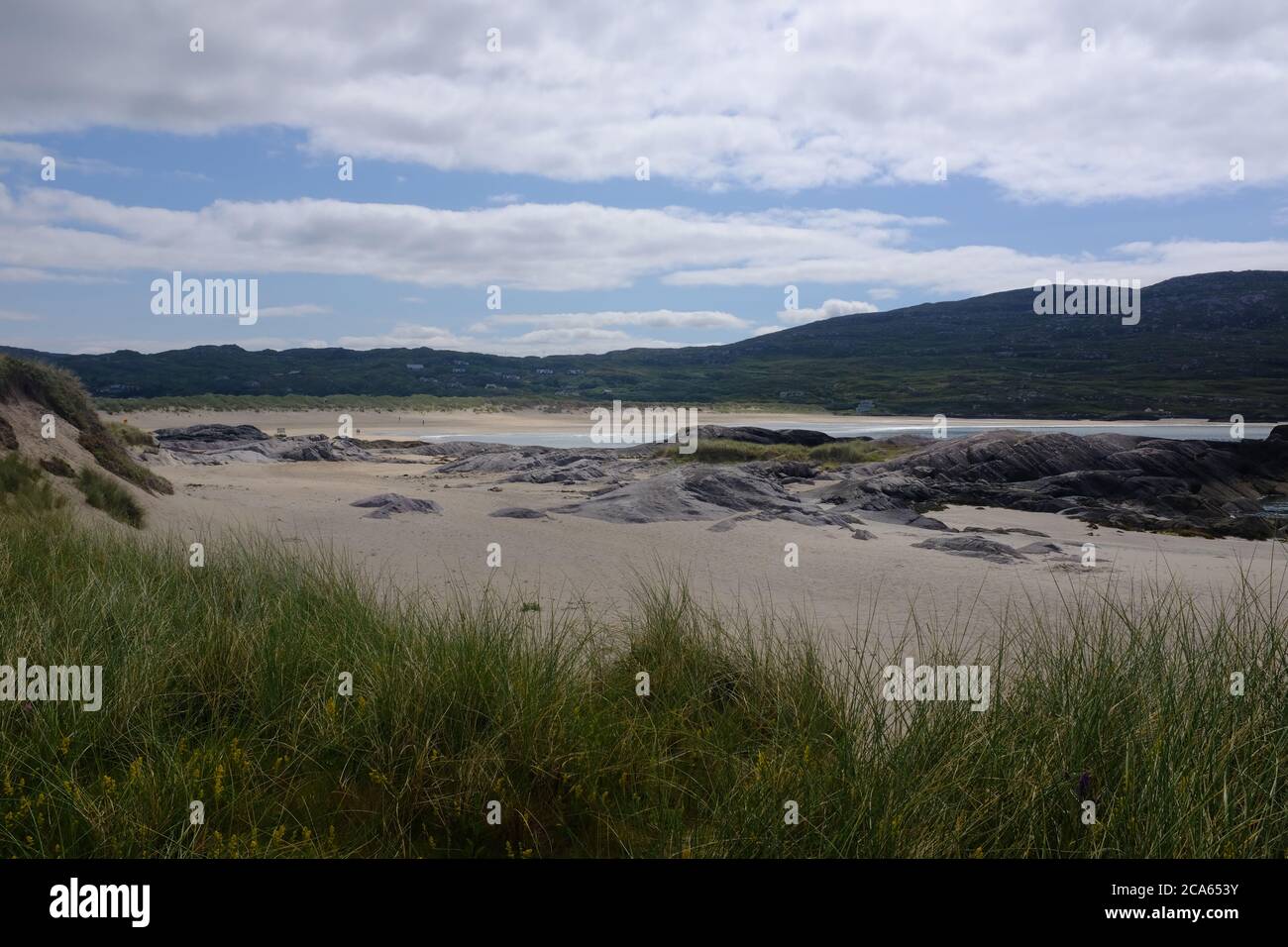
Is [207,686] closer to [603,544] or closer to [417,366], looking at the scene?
[603,544]

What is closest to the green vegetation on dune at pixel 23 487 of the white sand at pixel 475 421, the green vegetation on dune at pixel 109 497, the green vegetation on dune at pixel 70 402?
the green vegetation on dune at pixel 109 497

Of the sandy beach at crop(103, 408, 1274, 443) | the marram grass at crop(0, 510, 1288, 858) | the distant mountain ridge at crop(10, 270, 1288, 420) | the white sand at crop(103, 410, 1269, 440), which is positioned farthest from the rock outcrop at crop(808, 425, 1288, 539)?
the distant mountain ridge at crop(10, 270, 1288, 420)

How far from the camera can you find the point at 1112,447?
26797 millimetres

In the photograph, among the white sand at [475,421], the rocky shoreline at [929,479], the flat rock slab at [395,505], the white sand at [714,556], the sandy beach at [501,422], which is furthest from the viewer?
the white sand at [475,421]

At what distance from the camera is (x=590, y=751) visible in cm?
425

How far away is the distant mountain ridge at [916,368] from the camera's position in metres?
84.6

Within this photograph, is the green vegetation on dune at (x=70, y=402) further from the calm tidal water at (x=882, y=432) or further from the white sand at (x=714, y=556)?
the calm tidal water at (x=882, y=432)

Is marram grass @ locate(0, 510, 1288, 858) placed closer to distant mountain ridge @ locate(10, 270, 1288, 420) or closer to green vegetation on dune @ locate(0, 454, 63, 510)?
green vegetation on dune @ locate(0, 454, 63, 510)

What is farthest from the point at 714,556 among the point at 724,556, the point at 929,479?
the point at 929,479

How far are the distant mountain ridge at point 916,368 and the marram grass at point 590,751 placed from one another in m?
71.6

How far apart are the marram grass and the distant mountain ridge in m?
71.6

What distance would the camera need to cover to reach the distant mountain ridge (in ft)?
278

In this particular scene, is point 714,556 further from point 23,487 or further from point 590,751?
point 590,751

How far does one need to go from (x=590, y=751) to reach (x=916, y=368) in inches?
5048
